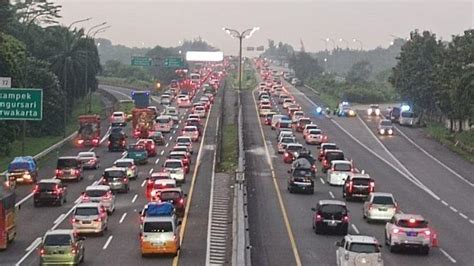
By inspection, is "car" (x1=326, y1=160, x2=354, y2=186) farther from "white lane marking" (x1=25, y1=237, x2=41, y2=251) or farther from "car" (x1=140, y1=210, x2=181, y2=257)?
"car" (x1=140, y1=210, x2=181, y2=257)

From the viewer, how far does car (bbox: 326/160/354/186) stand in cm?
6116

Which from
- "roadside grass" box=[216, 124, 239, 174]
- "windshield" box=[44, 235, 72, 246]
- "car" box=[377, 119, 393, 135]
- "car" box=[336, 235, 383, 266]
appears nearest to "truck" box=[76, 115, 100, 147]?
"roadside grass" box=[216, 124, 239, 174]

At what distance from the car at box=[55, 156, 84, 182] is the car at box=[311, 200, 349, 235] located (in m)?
25.1

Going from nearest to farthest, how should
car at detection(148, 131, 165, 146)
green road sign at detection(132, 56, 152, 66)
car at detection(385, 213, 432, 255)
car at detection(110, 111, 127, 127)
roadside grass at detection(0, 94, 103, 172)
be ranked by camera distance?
car at detection(385, 213, 432, 255)
roadside grass at detection(0, 94, 103, 172)
car at detection(148, 131, 165, 146)
car at detection(110, 111, 127, 127)
green road sign at detection(132, 56, 152, 66)

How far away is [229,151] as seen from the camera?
78938 mm

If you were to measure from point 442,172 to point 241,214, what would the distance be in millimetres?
32805

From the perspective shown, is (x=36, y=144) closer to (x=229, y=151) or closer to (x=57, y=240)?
(x=229, y=151)

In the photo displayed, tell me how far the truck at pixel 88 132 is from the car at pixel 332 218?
157ft

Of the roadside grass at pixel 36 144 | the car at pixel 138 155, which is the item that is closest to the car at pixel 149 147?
the car at pixel 138 155

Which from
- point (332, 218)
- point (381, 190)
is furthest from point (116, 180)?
point (332, 218)

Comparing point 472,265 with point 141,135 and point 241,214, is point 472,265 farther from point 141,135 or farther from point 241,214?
point 141,135

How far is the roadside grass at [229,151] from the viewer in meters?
68.6

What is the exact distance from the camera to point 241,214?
41.5 m

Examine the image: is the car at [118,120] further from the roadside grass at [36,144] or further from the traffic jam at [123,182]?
the roadside grass at [36,144]
